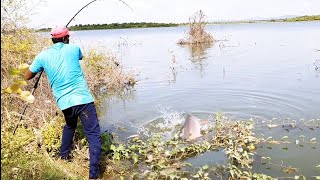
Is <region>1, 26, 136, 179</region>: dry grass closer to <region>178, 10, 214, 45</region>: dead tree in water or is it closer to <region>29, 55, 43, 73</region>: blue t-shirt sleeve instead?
<region>29, 55, 43, 73</region>: blue t-shirt sleeve

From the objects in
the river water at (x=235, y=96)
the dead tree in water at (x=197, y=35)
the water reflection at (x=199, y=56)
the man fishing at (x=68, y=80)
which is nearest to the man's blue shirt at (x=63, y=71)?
the man fishing at (x=68, y=80)

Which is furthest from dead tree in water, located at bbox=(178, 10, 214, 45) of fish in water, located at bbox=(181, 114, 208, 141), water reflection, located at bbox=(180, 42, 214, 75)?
fish in water, located at bbox=(181, 114, 208, 141)

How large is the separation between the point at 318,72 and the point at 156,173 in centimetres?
1078

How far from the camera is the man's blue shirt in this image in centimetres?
507

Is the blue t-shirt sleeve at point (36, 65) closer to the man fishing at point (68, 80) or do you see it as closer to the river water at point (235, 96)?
the man fishing at point (68, 80)

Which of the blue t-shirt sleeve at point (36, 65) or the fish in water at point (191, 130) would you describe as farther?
the fish in water at point (191, 130)

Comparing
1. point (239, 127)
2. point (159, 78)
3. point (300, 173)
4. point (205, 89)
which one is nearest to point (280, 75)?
point (205, 89)

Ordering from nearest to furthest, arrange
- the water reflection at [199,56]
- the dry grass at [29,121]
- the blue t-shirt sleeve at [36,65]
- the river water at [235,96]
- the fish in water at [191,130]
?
the dry grass at [29,121] < the blue t-shirt sleeve at [36,65] < the fish in water at [191,130] < the river water at [235,96] < the water reflection at [199,56]

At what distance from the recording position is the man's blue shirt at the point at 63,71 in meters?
5.07

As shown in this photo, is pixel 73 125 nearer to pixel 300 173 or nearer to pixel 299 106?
pixel 300 173

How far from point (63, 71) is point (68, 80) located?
0.44 feet

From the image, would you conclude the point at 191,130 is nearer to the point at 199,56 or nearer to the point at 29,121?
the point at 29,121

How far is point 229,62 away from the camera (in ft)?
62.8

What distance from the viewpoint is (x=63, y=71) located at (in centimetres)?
508
